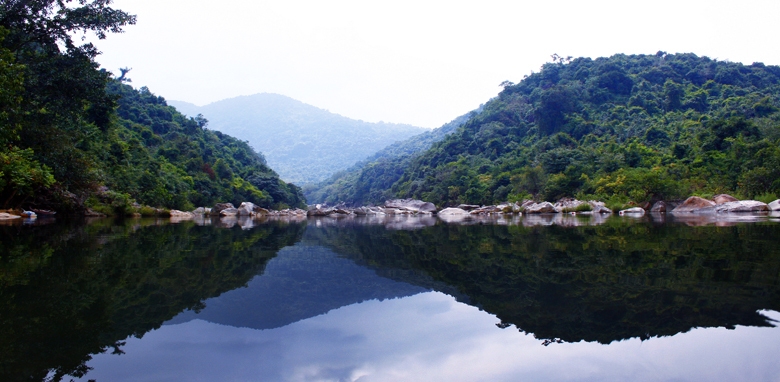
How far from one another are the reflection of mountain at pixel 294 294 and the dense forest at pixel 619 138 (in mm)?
22092

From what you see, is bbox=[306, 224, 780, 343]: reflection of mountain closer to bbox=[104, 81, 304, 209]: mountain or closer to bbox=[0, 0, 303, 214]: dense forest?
bbox=[0, 0, 303, 214]: dense forest

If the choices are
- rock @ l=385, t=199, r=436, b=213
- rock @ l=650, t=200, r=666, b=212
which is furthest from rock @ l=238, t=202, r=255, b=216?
rock @ l=650, t=200, r=666, b=212

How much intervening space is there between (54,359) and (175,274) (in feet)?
7.37

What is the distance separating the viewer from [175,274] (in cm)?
396

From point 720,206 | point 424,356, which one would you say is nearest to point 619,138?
point 720,206

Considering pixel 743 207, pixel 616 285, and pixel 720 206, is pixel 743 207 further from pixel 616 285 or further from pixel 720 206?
pixel 616 285

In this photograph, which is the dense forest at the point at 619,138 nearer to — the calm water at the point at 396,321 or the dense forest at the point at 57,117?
the calm water at the point at 396,321

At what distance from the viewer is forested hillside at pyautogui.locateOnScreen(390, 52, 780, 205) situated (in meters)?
23.7

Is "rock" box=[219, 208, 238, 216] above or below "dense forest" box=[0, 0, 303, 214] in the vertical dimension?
below

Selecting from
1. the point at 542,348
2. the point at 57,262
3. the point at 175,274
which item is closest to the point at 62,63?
the point at 57,262

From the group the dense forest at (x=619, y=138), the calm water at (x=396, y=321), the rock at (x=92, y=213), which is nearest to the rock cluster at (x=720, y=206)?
the dense forest at (x=619, y=138)

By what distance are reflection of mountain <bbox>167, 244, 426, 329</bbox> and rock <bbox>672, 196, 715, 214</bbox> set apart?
20993 mm

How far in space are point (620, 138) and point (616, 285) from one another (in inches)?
1633

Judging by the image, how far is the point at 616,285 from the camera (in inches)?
127
